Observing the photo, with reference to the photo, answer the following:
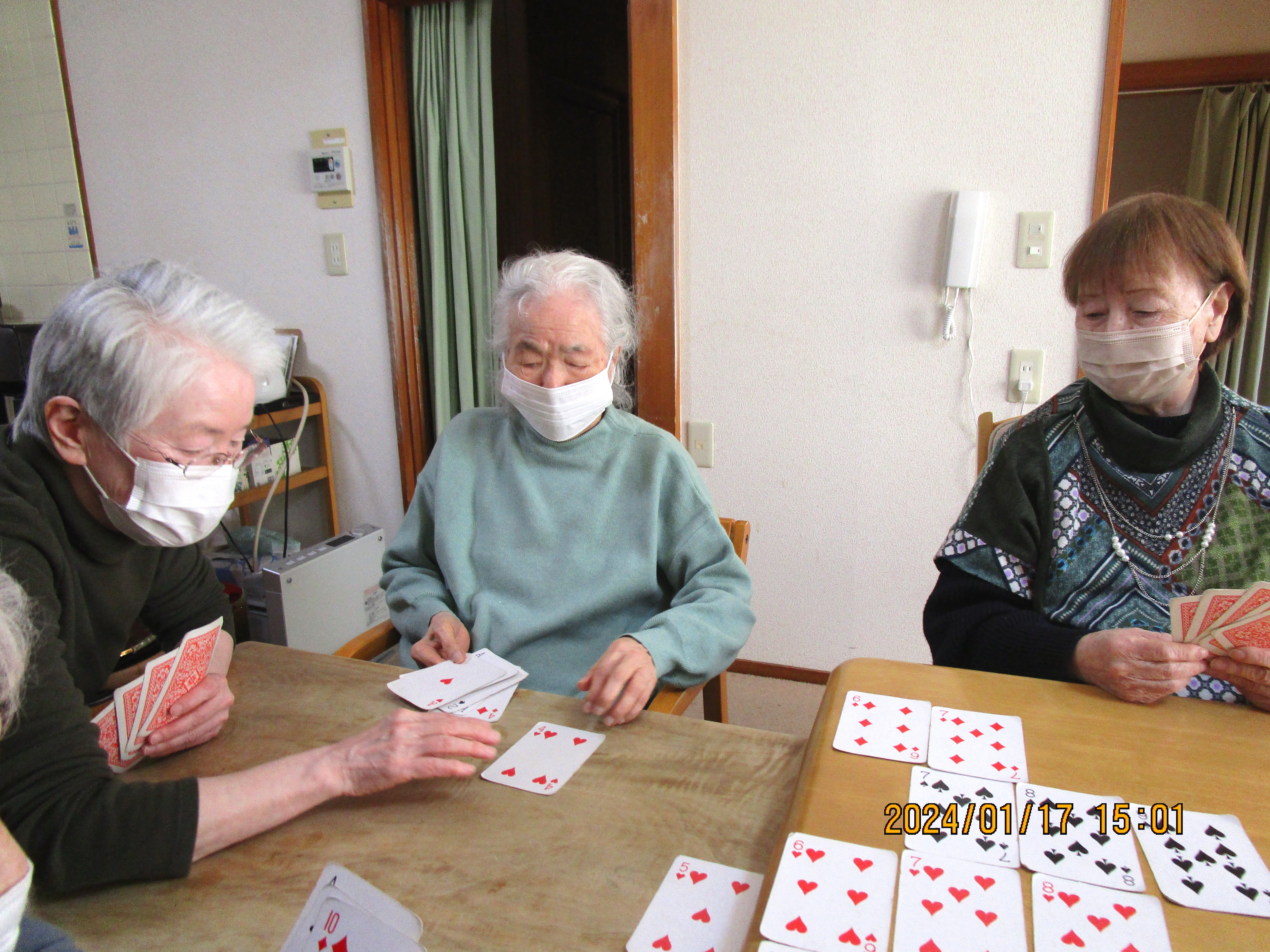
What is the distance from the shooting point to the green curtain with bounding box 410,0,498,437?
2.61 m

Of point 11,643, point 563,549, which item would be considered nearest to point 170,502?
point 11,643

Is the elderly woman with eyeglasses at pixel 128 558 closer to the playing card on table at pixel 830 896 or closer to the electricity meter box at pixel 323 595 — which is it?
the playing card on table at pixel 830 896

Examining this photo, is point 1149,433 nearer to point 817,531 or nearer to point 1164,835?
point 1164,835

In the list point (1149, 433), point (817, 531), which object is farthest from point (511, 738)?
point (817, 531)

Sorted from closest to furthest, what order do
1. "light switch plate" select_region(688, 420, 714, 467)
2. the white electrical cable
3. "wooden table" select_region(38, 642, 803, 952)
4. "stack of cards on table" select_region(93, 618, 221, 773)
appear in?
"wooden table" select_region(38, 642, 803, 952) < "stack of cards on table" select_region(93, 618, 221, 773) < "light switch plate" select_region(688, 420, 714, 467) < the white electrical cable

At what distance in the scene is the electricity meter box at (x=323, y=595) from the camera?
226cm

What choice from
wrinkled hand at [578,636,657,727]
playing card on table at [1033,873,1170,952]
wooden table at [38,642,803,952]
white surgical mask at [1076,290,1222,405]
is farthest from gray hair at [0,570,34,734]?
white surgical mask at [1076,290,1222,405]

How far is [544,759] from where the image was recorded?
0.91 meters

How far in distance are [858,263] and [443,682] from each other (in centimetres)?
171

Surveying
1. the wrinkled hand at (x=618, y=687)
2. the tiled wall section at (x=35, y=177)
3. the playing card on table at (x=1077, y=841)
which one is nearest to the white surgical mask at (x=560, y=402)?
the wrinkled hand at (x=618, y=687)

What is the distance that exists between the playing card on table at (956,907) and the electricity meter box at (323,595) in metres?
1.82

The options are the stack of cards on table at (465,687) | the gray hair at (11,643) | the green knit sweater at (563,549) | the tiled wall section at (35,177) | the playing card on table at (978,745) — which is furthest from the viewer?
the tiled wall section at (35,177)

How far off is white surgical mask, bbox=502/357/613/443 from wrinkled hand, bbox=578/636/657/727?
1.73 feet
